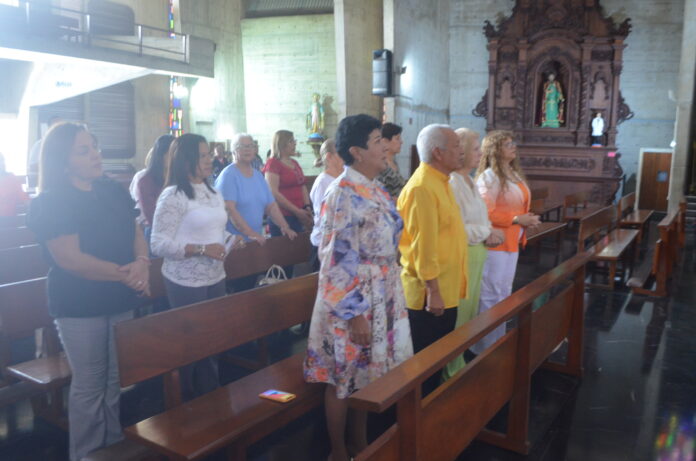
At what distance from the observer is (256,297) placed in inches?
112

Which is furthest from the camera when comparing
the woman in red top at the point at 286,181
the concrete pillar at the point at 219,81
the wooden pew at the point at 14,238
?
the concrete pillar at the point at 219,81

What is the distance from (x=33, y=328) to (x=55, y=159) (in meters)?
1.11

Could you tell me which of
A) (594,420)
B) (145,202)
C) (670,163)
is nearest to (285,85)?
(670,163)

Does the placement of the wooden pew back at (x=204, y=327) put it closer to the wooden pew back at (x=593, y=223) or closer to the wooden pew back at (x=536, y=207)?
the wooden pew back at (x=593, y=223)

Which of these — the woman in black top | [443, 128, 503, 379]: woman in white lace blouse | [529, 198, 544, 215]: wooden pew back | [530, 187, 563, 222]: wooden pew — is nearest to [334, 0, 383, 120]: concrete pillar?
[530, 187, 563, 222]: wooden pew

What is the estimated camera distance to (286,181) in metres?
4.62

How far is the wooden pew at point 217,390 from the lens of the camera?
2047 mm

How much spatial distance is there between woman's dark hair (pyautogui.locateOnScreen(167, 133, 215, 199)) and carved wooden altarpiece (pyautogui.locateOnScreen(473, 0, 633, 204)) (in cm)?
1140

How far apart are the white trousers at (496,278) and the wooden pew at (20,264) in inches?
111

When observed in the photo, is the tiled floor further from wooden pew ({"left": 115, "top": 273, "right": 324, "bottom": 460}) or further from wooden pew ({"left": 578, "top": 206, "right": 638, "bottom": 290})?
wooden pew ({"left": 578, "top": 206, "right": 638, "bottom": 290})

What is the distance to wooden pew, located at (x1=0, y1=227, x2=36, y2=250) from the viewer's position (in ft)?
15.3

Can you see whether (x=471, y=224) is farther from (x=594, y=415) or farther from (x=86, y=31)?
(x=86, y=31)

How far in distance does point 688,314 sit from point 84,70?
1119 centimetres

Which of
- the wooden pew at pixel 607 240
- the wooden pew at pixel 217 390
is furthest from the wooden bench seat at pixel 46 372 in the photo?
the wooden pew at pixel 607 240
